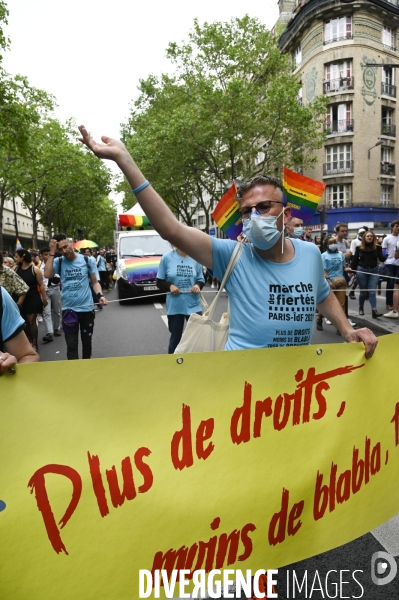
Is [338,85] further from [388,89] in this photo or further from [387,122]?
[387,122]

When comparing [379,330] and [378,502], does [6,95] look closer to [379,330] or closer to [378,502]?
[379,330]

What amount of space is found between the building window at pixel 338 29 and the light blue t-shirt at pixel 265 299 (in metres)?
42.0

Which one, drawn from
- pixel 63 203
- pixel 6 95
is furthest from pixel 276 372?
pixel 63 203

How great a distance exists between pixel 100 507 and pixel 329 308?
1401 mm

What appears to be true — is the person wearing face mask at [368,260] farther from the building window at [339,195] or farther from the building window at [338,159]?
the building window at [338,159]

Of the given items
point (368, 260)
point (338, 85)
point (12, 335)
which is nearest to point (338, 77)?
point (338, 85)

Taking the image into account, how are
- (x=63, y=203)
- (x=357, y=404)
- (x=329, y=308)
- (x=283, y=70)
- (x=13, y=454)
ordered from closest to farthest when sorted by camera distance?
(x=13, y=454)
(x=357, y=404)
(x=329, y=308)
(x=283, y=70)
(x=63, y=203)

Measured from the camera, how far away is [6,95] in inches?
620

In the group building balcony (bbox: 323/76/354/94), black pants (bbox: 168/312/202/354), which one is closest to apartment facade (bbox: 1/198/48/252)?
building balcony (bbox: 323/76/354/94)

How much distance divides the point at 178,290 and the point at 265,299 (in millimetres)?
3748

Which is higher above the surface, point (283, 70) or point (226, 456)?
point (283, 70)

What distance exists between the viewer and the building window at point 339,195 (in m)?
39.7

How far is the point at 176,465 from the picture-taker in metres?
1.84

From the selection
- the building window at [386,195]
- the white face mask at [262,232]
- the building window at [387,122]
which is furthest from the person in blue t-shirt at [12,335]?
the building window at [387,122]
